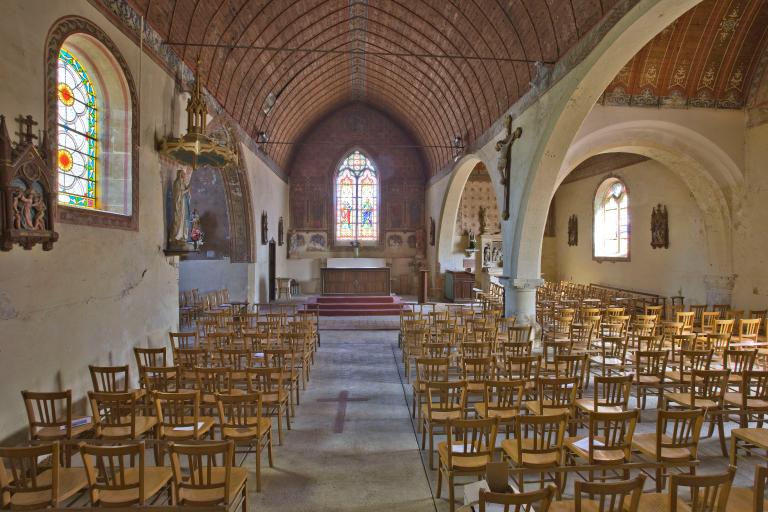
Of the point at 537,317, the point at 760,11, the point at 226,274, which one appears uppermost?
the point at 760,11

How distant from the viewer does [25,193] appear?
16.3ft

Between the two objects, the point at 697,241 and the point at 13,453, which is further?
the point at 697,241

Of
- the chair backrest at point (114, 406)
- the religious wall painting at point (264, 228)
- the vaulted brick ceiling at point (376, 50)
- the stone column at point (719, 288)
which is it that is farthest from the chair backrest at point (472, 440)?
the religious wall painting at point (264, 228)

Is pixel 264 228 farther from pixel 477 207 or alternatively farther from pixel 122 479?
pixel 122 479

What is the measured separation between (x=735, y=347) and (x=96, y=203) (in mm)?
10558

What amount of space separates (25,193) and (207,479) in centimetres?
382

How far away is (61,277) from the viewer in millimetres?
5723

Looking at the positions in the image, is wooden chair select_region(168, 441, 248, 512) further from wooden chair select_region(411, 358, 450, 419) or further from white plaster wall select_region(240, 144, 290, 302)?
white plaster wall select_region(240, 144, 290, 302)

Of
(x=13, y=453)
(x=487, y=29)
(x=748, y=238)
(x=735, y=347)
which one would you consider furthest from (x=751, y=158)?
(x=13, y=453)

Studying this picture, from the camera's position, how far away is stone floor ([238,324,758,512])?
4133 millimetres

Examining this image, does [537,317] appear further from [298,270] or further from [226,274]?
[298,270]

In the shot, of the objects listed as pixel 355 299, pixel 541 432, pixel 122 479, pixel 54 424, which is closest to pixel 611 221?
pixel 355 299

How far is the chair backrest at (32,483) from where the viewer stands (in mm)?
2959

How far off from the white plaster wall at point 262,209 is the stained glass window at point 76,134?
6.96 m
